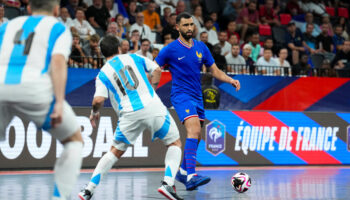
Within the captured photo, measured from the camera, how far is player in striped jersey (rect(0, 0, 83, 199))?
496 centimetres

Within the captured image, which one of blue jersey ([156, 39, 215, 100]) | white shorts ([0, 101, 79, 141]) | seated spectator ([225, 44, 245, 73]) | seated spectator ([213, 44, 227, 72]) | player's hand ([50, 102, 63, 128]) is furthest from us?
seated spectator ([225, 44, 245, 73])

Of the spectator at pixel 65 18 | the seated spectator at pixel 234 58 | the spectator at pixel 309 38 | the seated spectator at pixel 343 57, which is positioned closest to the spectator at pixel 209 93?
the seated spectator at pixel 234 58

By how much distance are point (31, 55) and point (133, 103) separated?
7.24 feet

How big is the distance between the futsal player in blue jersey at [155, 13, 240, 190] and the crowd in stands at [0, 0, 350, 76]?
4.62 m

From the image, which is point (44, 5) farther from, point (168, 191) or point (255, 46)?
point (255, 46)

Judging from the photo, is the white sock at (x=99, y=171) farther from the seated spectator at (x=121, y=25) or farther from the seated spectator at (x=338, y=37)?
the seated spectator at (x=338, y=37)

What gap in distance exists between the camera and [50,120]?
5.04 meters

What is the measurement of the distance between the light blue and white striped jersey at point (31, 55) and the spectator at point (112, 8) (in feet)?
37.7

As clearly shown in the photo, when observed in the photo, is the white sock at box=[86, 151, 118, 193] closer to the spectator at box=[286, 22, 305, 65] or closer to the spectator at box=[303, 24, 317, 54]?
the spectator at box=[286, 22, 305, 65]

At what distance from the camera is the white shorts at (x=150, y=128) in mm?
7121

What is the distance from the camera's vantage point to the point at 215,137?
41.9ft

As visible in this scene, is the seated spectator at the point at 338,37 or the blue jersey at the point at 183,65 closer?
the blue jersey at the point at 183,65

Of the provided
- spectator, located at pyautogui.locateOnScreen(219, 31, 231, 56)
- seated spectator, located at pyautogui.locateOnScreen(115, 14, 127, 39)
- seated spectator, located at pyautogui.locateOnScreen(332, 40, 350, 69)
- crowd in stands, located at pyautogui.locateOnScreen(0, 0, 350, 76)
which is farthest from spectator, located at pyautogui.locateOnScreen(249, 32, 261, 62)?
seated spectator, located at pyautogui.locateOnScreen(115, 14, 127, 39)

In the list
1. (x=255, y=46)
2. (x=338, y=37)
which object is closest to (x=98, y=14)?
(x=255, y=46)
